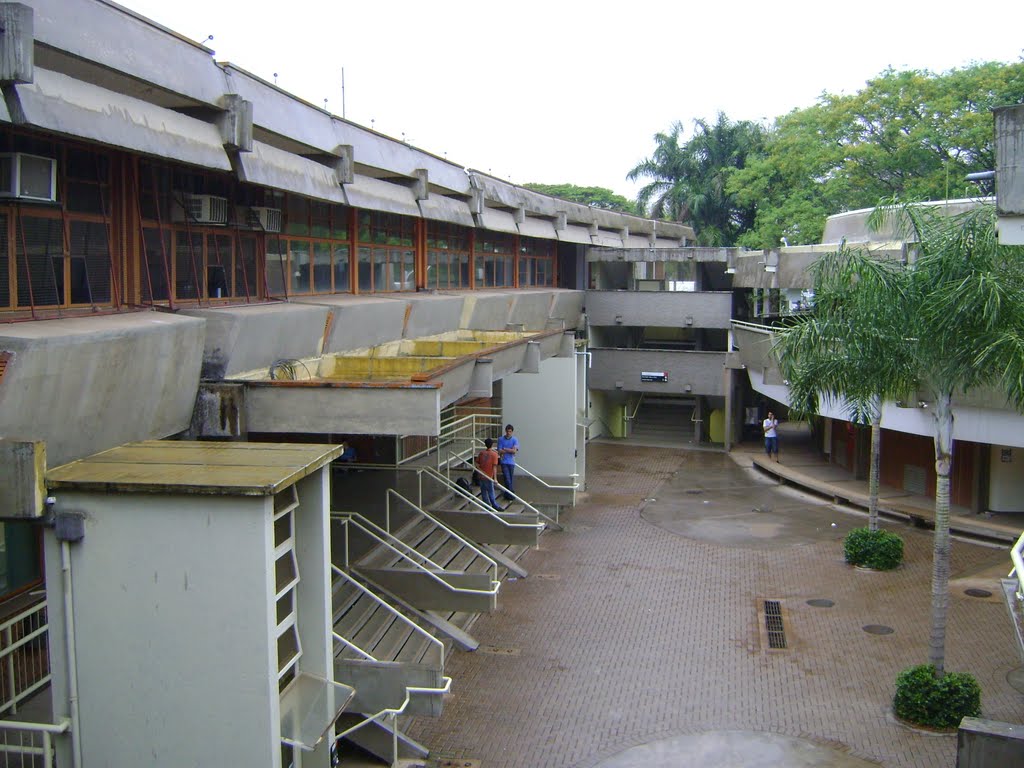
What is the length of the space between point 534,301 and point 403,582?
51.5 feet

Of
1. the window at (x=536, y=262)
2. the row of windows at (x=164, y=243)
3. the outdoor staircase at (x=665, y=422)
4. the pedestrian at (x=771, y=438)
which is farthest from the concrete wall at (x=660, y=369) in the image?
the row of windows at (x=164, y=243)

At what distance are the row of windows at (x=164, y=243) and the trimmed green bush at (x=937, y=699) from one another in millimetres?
10814

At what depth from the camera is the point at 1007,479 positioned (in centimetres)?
2259

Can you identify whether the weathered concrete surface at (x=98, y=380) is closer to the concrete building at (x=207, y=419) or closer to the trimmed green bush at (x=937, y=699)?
the concrete building at (x=207, y=419)

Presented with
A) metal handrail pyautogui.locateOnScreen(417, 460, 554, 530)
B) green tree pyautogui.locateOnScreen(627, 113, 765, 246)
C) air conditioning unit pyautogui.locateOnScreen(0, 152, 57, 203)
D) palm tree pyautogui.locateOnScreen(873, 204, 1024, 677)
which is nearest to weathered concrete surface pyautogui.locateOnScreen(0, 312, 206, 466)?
air conditioning unit pyautogui.locateOnScreen(0, 152, 57, 203)

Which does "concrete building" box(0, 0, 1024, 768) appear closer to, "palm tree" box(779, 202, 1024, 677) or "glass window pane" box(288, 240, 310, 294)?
"glass window pane" box(288, 240, 310, 294)

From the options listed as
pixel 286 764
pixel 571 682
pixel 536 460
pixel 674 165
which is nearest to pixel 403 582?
pixel 571 682

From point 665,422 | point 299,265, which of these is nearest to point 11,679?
point 299,265

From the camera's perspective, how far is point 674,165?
54.8 m

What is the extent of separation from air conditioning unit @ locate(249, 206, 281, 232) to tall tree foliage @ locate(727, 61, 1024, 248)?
27.2 meters

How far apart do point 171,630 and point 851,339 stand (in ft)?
30.2

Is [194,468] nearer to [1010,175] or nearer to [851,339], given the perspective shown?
[1010,175]

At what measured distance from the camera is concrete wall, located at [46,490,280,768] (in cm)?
901

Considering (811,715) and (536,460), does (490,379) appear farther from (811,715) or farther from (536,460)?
(536,460)
